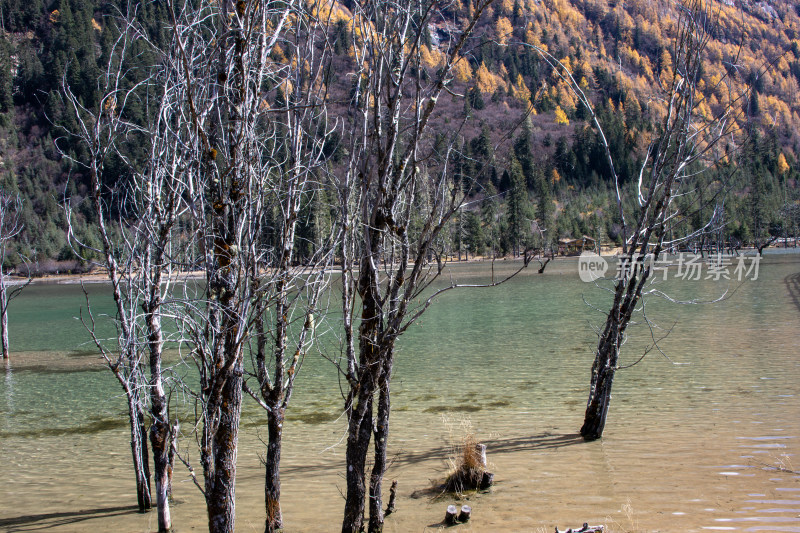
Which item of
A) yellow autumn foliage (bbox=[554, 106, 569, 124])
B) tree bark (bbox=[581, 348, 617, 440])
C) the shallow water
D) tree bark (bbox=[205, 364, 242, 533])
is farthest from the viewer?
yellow autumn foliage (bbox=[554, 106, 569, 124])

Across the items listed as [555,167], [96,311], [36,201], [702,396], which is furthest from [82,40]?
[702,396]

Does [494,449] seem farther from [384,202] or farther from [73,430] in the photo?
[73,430]

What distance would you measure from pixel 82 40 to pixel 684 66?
14642 cm

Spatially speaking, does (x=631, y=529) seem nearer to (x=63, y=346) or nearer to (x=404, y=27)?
(x=404, y=27)

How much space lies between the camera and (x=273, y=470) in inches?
231

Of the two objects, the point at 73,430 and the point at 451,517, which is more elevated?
the point at 451,517

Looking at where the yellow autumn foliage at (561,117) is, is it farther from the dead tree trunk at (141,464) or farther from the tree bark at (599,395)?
the dead tree trunk at (141,464)

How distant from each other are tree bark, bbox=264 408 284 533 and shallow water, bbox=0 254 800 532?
45cm

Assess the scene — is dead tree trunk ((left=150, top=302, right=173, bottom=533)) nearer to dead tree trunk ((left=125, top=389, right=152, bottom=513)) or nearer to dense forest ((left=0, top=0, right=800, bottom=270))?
dead tree trunk ((left=125, top=389, right=152, bottom=513))

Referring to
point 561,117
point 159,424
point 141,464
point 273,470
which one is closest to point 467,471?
point 273,470

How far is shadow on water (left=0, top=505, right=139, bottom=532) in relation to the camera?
701cm

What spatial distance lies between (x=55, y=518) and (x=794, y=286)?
34.6 metres

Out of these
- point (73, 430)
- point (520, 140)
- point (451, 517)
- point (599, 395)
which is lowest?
A: point (73, 430)

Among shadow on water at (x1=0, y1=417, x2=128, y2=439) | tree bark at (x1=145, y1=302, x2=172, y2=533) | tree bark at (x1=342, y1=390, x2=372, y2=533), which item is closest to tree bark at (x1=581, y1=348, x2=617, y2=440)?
tree bark at (x1=342, y1=390, x2=372, y2=533)
